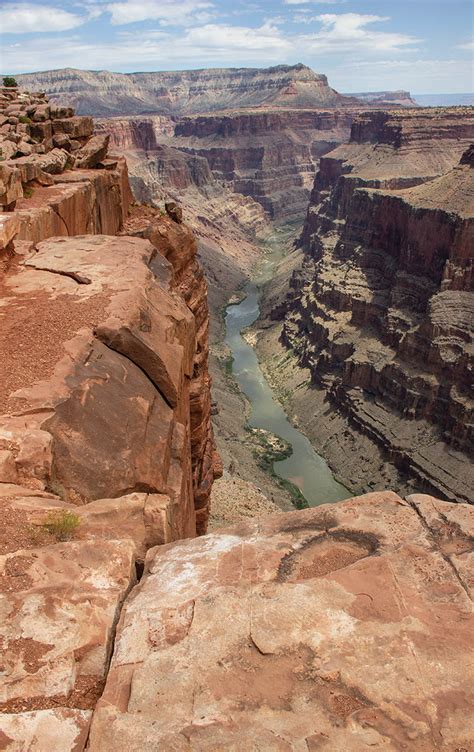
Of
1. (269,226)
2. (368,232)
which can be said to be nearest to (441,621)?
(368,232)

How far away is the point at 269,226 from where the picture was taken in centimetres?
14500

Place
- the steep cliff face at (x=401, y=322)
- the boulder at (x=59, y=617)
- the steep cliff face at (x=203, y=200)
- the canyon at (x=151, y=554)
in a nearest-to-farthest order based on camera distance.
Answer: the canyon at (x=151, y=554)
the boulder at (x=59, y=617)
the steep cliff face at (x=401, y=322)
the steep cliff face at (x=203, y=200)

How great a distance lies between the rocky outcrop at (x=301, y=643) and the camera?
17.1ft

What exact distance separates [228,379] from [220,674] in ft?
193

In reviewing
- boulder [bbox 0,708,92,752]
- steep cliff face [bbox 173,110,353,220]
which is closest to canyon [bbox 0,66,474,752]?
boulder [bbox 0,708,92,752]

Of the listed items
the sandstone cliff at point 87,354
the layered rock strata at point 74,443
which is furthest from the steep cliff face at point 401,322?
the layered rock strata at point 74,443

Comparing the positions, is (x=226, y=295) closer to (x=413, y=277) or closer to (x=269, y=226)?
(x=413, y=277)

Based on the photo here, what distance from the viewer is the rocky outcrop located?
5.23 m

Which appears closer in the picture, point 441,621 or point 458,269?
point 441,621

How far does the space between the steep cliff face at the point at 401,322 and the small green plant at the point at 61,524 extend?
3810cm

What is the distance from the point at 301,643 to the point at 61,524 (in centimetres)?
310

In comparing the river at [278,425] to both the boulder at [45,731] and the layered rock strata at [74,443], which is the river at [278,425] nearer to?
the layered rock strata at [74,443]

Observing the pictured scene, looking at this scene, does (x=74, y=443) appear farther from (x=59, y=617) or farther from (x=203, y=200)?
(x=203, y=200)

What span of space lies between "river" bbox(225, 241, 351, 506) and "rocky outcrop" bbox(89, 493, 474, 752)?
3712 cm
